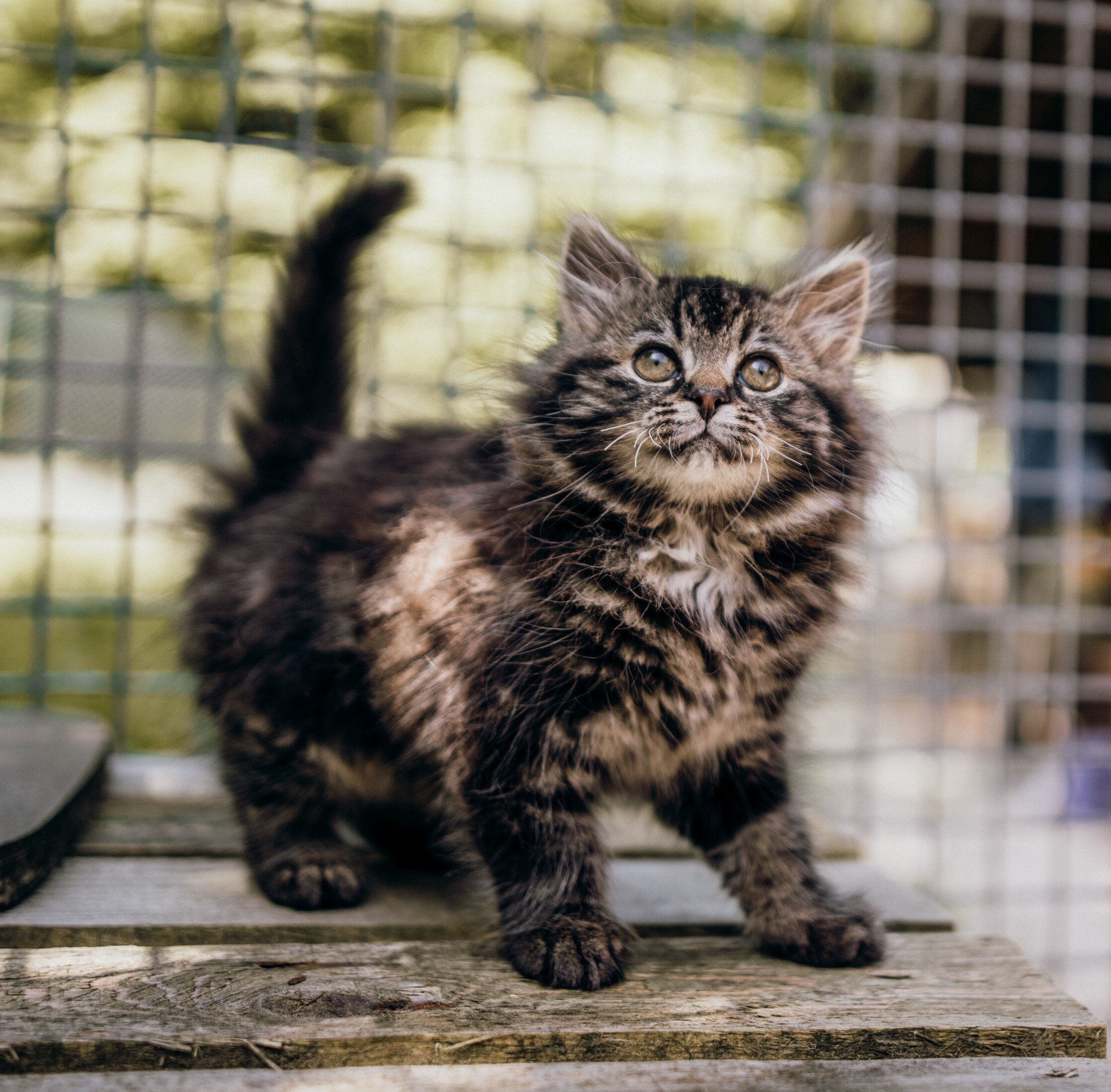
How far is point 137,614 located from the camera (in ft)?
7.69

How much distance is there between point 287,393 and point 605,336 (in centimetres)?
71

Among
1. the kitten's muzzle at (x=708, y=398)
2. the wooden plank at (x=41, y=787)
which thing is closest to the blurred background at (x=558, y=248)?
the wooden plank at (x=41, y=787)

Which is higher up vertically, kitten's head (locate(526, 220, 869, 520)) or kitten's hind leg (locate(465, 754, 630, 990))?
kitten's head (locate(526, 220, 869, 520))

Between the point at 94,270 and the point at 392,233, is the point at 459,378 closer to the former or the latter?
the point at 392,233

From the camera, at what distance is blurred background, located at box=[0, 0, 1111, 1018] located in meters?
2.35

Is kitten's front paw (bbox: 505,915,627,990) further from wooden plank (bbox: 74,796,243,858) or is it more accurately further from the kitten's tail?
the kitten's tail

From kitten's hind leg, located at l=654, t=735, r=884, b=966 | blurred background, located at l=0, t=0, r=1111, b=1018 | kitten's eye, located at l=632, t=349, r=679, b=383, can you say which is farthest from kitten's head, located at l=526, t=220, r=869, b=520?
kitten's hind leg, located at l=654, t=735, r=884, b=966

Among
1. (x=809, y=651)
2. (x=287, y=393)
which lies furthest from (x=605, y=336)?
(x=287, y=393)

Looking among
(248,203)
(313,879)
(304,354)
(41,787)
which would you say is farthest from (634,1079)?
(248,203)

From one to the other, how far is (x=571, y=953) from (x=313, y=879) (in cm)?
41

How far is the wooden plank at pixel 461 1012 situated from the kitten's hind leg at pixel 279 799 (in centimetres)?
25

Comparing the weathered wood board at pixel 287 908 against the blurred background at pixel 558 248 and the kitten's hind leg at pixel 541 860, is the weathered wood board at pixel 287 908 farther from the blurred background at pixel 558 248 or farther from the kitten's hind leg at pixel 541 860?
the blurred background at pixel 558 248

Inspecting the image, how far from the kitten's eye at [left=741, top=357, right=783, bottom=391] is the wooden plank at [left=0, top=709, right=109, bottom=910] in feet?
3.60

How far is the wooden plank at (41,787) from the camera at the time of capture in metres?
1.27
